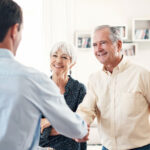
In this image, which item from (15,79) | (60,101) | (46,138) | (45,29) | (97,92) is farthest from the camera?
(45,29)

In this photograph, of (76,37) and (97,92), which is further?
(76,37)

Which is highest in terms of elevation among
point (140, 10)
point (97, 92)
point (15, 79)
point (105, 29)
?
point (140, 10)

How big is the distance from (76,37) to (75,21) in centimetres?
27

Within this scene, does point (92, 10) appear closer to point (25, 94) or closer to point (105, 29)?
point (105, 29)

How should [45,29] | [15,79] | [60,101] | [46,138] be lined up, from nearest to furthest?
[15,79]
[60,101]
[46,138]
[45,29]

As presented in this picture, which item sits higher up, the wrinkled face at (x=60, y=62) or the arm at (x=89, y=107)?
the wrinkled face at (x=60, y=62)

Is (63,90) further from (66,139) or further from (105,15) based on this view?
(105,15)

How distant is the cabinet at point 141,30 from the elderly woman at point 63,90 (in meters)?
2.01

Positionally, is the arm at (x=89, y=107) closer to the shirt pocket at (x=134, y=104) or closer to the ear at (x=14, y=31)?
the shirt pocket at (x=134, y=104)

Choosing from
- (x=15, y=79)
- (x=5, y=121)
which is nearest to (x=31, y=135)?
(x=5, y=121)

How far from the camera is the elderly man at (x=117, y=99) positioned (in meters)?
1.70

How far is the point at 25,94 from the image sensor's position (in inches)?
37.4

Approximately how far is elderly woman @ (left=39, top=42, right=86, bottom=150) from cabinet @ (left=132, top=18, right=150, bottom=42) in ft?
6.60

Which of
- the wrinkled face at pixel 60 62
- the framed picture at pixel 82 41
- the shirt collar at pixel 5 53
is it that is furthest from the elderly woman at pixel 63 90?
the framed picture at pixel 82 41
